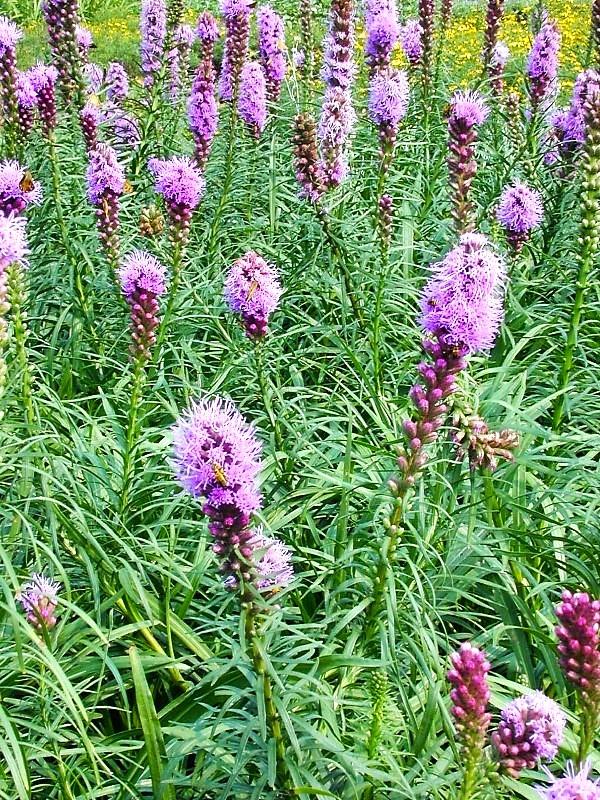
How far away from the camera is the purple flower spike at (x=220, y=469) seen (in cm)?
202

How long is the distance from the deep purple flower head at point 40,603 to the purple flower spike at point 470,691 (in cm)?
118

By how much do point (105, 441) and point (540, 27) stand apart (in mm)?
4038

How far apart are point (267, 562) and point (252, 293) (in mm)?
1118

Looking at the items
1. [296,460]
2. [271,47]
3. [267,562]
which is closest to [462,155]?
[296,460]

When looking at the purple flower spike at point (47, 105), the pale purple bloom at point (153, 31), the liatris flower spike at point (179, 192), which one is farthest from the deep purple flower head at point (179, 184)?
the pale purple bloom at point (153, 31)

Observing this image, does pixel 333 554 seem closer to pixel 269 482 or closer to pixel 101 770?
pixel 269 482

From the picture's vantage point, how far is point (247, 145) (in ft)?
21.4

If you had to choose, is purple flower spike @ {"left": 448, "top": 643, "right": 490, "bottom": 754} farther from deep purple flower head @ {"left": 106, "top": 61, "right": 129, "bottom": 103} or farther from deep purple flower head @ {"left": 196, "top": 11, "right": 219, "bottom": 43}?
deep purple flower head @ {"left": 106, "top": 61, "right": 129, "bottom": 103}

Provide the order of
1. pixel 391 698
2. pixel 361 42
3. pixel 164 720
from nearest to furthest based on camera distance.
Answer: pixel 391 698 → pixel 164 720 → pixel 361 42

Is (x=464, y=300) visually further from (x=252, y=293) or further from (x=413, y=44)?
(x=413, y=44)

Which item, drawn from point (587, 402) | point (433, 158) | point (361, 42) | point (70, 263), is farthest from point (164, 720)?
point (361, 42)

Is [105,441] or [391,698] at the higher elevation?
[105,441]

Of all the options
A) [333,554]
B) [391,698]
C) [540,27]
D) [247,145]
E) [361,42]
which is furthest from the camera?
[361,42]

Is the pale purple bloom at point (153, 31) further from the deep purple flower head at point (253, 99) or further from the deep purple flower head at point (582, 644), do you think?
the deep purple flower head at point (582, 644)
